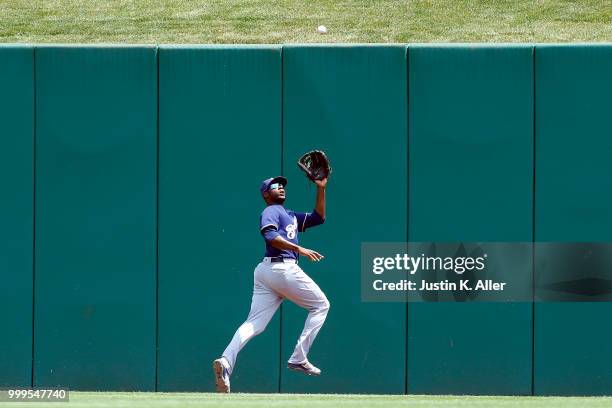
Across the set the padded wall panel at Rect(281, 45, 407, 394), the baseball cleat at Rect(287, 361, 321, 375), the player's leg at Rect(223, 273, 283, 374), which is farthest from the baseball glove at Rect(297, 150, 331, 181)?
the baseball cleat at Rect(287, 361, 321, 375)

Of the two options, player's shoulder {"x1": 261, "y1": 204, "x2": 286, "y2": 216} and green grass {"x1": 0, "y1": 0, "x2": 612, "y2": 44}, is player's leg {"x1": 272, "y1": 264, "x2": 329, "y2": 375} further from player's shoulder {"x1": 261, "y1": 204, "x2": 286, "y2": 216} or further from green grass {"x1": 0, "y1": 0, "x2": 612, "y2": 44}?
green grass {"x1": 0, "y1": 0, "x2": 612, "y2": 44}

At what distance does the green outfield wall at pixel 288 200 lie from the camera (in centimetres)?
1087

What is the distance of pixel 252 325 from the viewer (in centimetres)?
1008

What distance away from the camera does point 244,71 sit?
11.0 meters

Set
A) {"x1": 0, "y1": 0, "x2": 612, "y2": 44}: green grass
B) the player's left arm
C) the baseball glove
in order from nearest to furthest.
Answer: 1. the player's left arm
2. the baseball glove
3. {"x1": 0, "y1": 0, "x2": 612, "y2": 44}: green grass

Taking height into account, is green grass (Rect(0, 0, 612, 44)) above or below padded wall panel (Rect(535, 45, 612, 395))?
above

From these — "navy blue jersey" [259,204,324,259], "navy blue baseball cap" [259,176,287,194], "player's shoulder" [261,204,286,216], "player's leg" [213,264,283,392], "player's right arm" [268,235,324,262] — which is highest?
"navy blue baseball cap" [259,176,287,194]

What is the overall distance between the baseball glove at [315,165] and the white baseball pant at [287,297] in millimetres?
817

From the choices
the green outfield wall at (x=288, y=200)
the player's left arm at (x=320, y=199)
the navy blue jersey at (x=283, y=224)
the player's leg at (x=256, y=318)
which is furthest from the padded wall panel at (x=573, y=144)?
the player's leg at (x=256, y=318)

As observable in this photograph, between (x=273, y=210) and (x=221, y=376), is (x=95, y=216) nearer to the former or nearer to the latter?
(x=273, y=210)

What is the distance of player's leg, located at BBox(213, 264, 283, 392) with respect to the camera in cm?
992

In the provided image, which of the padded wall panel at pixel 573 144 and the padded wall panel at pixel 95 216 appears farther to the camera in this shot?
the padded wall panel at pixel 95 216

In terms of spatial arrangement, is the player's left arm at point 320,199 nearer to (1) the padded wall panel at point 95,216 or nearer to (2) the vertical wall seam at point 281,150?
(2) the vertical wall seam at point 281,150

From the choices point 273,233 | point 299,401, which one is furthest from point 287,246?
point 299,401
